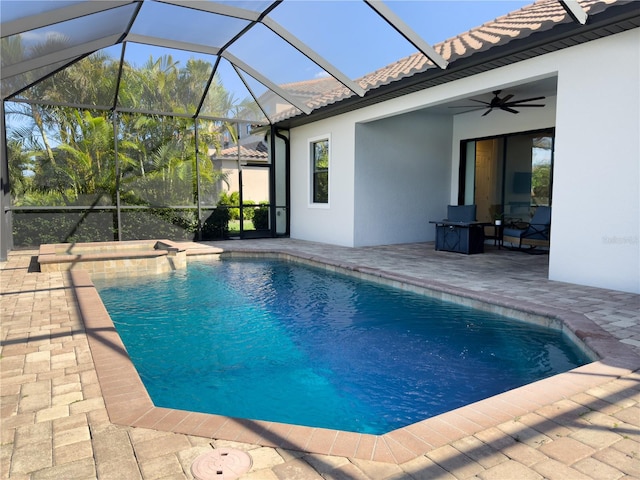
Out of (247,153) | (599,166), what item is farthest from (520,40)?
(247,153)

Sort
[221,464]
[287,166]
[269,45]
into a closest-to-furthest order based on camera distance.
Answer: [221,464]
[269,45]
[287,166]

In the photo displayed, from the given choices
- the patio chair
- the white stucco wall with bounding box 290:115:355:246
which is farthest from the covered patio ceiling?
the patio chair

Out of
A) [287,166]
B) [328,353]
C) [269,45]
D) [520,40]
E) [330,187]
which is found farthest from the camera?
[287,166]

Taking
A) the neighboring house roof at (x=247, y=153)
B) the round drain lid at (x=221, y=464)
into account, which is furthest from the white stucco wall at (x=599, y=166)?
the neighboring house roof at (x=247, y=153)

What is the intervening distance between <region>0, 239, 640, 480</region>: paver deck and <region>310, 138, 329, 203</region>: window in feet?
28.4

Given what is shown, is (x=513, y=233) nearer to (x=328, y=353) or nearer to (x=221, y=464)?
(x=328, y=353)

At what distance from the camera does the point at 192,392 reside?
355cm

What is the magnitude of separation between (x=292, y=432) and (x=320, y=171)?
34.1ft

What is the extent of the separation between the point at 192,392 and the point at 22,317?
2.54m

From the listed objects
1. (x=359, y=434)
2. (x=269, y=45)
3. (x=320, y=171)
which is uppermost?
(x=269, y=45)

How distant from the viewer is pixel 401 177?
38.1ft

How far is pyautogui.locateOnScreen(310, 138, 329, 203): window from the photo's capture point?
12047mm

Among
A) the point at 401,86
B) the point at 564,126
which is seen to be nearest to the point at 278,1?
the point at 401,86

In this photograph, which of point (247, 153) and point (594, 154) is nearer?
point (594, 154)
